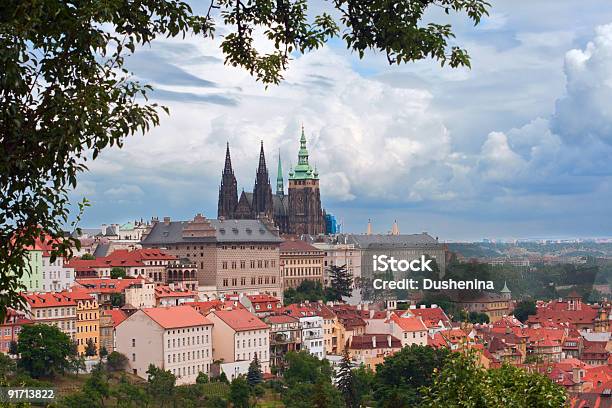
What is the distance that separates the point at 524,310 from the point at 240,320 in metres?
36.0

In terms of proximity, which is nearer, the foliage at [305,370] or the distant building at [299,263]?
the foliage at [305,370]

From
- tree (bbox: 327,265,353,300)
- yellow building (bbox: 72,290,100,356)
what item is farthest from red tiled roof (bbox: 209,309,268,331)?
tree (bbox: 327,265,353,300)

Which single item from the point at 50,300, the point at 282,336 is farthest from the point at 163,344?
the point at 282,336

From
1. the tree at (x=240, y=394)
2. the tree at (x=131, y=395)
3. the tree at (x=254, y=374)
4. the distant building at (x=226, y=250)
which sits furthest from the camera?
the distant building at (x=226, y=250)

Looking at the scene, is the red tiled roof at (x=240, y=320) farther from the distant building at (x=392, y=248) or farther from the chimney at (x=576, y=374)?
the distant building at (x=392, y=248)

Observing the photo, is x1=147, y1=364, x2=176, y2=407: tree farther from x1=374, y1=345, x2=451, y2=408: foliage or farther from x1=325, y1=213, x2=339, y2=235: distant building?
x1=325, y1=213, x2=339, y2=235: distant building

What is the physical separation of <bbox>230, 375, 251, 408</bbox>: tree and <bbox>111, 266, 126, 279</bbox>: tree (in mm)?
31321

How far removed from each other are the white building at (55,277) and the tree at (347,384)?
20.7 m

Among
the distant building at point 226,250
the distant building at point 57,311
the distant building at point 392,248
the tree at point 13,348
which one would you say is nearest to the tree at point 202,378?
the distant building at point 57,311

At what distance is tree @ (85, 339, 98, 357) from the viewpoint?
62672 millimetres

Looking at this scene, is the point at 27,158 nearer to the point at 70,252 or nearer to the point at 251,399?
the point at 70,252

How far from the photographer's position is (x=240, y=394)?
5412 centimetres

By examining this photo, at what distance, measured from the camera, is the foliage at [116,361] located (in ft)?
202

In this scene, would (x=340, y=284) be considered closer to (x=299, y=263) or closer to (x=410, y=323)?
(x=299, y=263)
